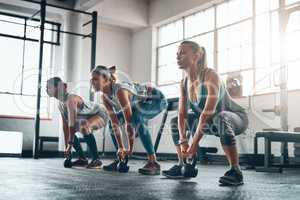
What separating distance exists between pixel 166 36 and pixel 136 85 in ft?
17.2

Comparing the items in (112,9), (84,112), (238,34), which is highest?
(112,9)

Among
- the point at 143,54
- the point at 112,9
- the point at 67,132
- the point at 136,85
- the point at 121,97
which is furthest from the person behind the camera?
the point at 143,54

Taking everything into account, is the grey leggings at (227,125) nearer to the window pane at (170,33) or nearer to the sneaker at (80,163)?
the sneaker at (80,163)

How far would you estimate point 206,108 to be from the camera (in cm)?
206

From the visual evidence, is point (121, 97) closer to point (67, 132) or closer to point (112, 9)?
point (67, 132)

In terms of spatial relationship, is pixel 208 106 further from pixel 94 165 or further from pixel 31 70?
pixel 31 70

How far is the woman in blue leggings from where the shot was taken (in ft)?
9.52

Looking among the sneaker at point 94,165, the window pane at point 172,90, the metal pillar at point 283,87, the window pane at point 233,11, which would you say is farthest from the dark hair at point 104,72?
the window pane at point 172,90

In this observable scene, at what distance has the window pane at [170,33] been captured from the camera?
7.90 m

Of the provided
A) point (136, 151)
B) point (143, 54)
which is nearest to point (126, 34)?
point (143, 54)

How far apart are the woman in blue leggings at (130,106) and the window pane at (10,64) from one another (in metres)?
5.01

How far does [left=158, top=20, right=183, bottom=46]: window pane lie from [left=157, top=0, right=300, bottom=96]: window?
0.02 meters

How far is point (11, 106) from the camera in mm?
7641

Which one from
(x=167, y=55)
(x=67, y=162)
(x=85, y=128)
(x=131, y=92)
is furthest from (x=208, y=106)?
Result: (x=167, y=55)
